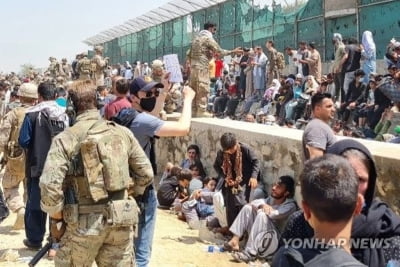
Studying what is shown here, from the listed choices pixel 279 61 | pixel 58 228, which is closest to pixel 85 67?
pixel 279 61

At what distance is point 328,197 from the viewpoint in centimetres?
182

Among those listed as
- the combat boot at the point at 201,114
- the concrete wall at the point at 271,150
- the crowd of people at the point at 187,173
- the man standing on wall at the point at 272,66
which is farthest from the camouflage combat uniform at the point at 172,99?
the man standing on wall at the point at 272,66

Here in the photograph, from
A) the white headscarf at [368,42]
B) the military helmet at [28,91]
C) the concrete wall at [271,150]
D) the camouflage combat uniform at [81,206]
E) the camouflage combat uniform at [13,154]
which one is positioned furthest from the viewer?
the white headscarf at [368,42]

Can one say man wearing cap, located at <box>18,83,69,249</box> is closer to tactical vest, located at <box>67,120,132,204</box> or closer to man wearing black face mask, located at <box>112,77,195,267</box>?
man wearing black face mask, located at <box>112,77,195,267</box>

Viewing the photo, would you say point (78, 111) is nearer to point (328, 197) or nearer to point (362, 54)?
point (328, 197)

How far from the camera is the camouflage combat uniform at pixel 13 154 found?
643 cm

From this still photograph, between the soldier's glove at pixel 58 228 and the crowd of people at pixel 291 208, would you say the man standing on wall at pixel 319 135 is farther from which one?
the soldier's glove at pixel 58 228

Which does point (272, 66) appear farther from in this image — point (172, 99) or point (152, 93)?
point (152, 93)

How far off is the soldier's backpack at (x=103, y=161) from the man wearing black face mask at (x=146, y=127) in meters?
0.59

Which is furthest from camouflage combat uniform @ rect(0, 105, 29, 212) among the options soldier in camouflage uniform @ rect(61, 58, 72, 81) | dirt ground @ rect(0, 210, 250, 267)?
soldier in camouflage uniform @ rect(61, 58, 72, 81)

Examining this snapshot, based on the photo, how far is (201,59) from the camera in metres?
10.4

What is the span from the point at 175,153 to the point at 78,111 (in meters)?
7.08

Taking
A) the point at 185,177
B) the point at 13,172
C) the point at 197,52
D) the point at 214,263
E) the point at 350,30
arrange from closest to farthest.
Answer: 1. the point at 214,263
2. the point at 13,172
3. the point at 185,177
4. the point at 197,52
5. the point at 350,30

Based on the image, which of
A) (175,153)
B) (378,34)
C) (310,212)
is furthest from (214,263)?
(378,34)
